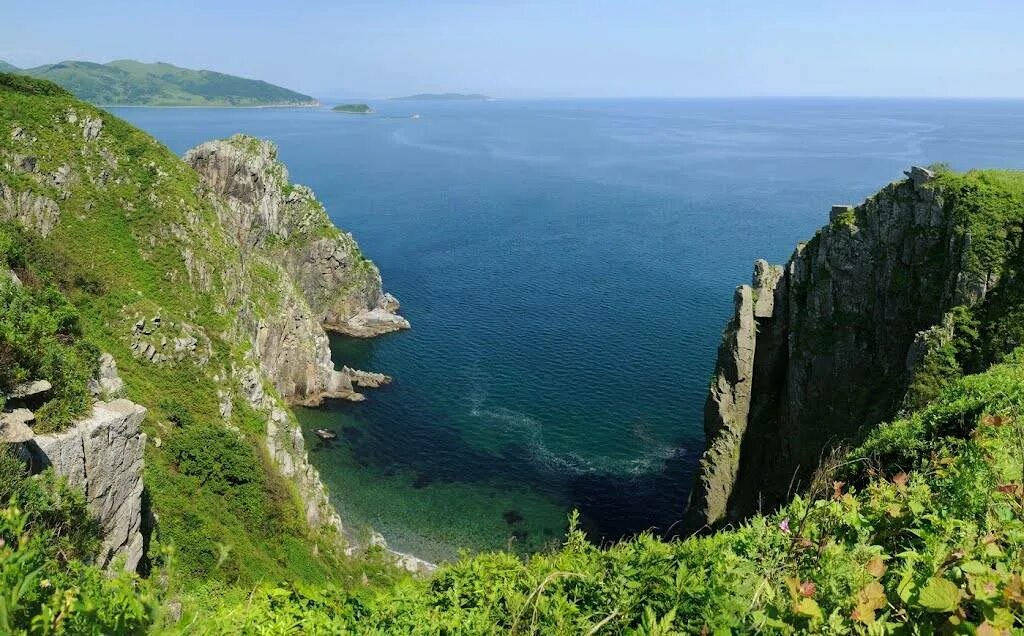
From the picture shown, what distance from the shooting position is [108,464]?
843 inches

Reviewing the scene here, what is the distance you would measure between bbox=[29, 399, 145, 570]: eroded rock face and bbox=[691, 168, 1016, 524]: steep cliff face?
94.4 feet

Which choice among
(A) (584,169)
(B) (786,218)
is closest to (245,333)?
(B) (786,218)

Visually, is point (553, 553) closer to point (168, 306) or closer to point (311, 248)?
point (168, 306)

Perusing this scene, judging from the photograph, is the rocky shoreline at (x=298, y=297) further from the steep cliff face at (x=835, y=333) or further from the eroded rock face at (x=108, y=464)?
the steep cliff face at (x=835, y=333)

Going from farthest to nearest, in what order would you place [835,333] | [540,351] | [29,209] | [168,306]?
[540,351], [29,209], [168,306], [835,333]

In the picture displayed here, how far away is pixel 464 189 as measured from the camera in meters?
159

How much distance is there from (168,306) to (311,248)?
42.8m

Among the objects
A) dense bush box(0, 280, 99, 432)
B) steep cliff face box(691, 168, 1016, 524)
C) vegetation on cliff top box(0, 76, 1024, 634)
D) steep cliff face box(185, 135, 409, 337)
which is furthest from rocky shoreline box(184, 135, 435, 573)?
steep cliff face box(691, 168, 1016, 524)

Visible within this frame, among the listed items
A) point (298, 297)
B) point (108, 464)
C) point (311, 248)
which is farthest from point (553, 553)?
point (311, 248)

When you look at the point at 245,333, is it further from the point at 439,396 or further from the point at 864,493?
the point at 864,493

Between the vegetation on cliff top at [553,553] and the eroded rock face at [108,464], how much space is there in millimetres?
1573

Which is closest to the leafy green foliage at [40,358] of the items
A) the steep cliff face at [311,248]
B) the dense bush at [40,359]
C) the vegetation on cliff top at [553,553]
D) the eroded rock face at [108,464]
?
the dense bush at [40,359]

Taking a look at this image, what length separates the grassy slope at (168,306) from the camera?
109 ft

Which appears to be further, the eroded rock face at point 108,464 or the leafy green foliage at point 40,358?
the leafy green foliage at point 40,358
